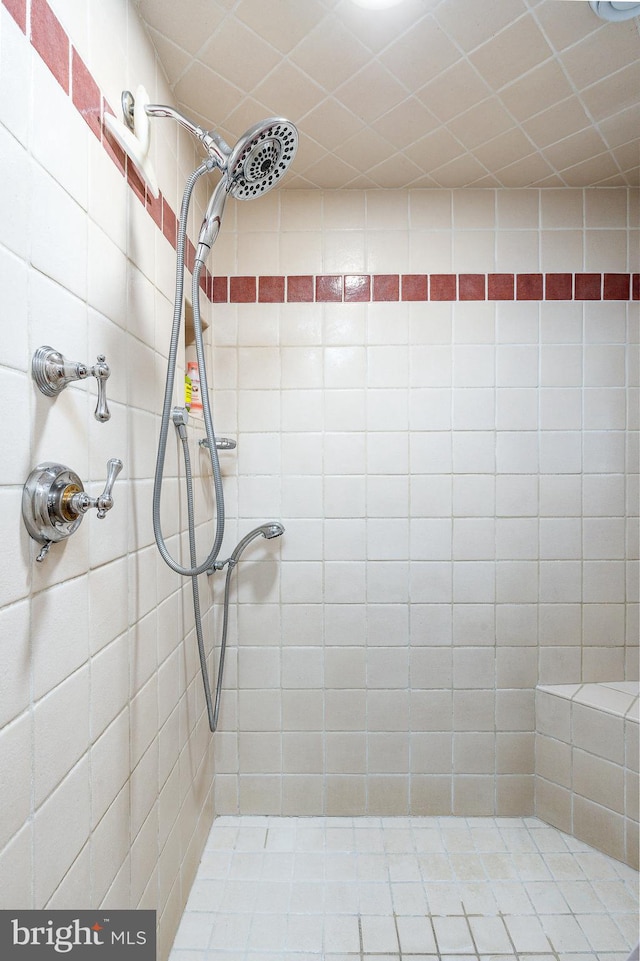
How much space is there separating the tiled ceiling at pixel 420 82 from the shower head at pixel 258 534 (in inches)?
46.9

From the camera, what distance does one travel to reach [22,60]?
0.67 meters

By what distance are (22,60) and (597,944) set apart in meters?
2.16

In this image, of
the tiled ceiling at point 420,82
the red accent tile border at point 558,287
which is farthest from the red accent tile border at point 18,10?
the red accent tile border at point 558,287

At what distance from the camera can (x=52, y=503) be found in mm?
683

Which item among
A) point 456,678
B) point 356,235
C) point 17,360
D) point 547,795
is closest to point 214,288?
point 356,235

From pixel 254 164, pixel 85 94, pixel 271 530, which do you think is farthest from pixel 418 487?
pixel 85 94

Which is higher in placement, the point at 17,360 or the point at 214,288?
the point at 214,288

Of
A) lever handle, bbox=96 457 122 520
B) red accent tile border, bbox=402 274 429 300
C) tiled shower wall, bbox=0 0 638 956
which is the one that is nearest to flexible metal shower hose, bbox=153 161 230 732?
lever handle, bbox=96 457 122 520

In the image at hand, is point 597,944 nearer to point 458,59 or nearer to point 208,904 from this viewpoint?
point 208,904

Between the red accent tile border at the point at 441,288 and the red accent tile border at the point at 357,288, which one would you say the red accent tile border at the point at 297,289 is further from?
the red accent tile border at the point at 441,288

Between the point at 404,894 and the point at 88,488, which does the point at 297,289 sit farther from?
the point at 404,894

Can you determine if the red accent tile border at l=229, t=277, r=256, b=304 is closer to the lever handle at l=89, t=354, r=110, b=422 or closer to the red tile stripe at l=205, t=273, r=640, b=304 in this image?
the red tile stripe at l=205, t=273, r=640, b=304

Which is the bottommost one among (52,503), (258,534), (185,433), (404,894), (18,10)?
(404,894)

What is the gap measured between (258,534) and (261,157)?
3.59 feet
